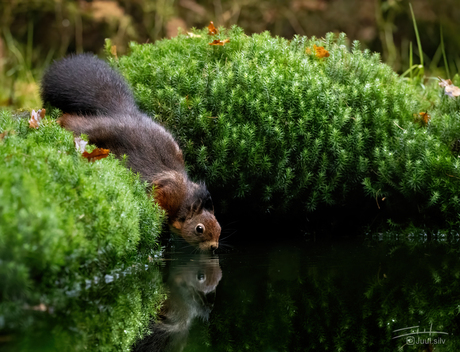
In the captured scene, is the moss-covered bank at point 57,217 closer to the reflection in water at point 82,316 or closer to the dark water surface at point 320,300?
the reflection in water at point 82,316

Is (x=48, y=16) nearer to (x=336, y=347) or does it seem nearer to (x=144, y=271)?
(x=144, y=271)

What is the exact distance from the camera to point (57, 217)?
92.0 inches

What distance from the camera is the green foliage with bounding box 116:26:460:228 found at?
420cm

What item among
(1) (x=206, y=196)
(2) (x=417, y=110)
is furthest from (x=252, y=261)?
(2) (x=417, y=110)

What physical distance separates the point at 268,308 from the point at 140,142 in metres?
1.99

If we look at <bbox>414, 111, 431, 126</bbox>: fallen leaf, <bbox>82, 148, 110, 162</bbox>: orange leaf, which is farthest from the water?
<bbox>414, 111, 431, 126</bbox>: fallen leaf

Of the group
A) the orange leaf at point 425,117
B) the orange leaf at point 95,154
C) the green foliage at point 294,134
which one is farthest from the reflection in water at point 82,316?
the orange leaf at point 425,117

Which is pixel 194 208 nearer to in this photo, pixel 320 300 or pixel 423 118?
pixel 320 300

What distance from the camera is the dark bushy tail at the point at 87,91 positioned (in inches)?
174

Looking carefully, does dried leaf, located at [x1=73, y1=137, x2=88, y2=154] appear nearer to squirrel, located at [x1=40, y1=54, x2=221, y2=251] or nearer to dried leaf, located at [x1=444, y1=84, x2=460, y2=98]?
squirrel, located at [x1=40, y1=54, x2=221, y2=251]

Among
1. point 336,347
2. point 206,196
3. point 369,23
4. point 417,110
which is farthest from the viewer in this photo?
point 369,23

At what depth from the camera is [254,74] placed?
171 inches

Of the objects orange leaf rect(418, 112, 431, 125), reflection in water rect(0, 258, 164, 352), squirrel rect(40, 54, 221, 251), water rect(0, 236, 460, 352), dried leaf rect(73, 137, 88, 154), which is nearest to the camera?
reflection in water rect(0, 258, 164, 352)

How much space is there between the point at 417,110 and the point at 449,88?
438 millimetres
